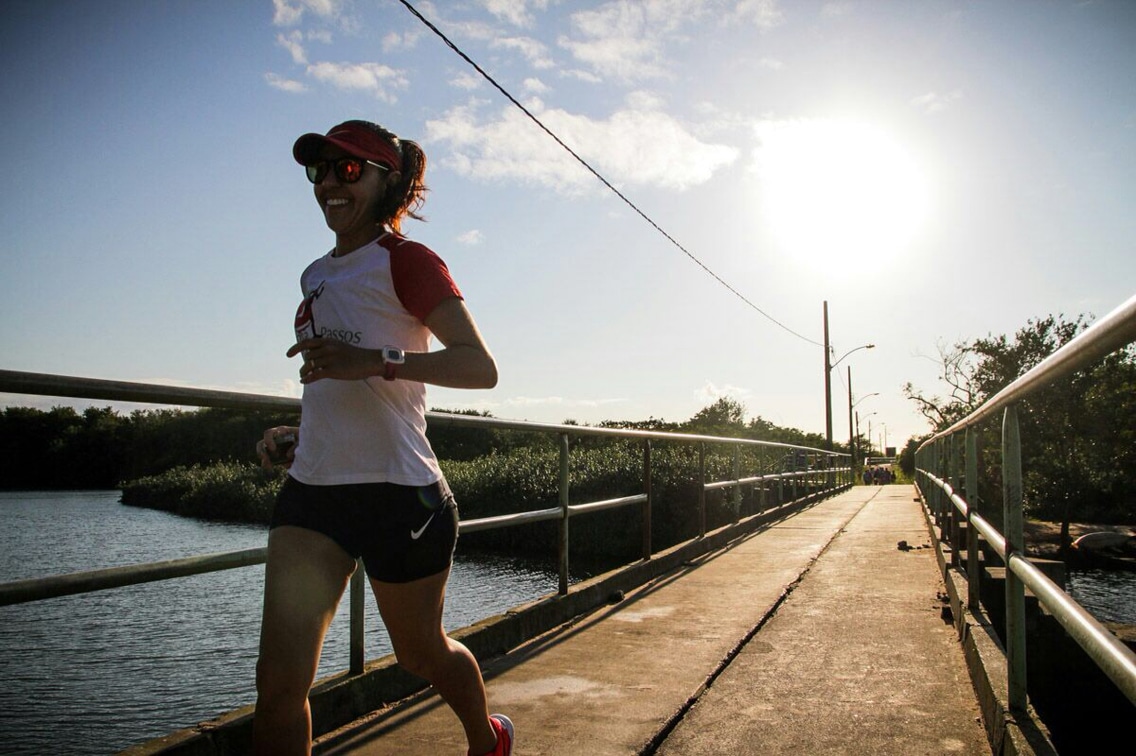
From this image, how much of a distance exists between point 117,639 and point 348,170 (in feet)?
23.0

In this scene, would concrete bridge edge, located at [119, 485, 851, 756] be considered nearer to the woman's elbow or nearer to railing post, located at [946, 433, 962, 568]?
the woman's elbow

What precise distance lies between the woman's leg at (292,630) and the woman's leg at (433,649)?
0.40ft

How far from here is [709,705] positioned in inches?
125

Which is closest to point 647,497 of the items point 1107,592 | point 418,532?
point 418,532

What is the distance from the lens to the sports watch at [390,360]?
178 cm

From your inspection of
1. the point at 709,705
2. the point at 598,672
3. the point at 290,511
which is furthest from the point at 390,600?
the point at 598,672

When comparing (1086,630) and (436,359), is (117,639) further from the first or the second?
(1086,630)

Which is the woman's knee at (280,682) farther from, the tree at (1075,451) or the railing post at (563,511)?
the tree at (1075,451)

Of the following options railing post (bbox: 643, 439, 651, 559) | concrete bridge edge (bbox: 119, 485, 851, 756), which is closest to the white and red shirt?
concrete bridge edge (bbox: 119, 485, 851, 756)

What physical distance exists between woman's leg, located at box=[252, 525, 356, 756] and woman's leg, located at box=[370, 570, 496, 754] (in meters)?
0.12

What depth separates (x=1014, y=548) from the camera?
265cm

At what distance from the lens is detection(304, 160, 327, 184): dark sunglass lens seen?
2.03m

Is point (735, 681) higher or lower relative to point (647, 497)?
lower

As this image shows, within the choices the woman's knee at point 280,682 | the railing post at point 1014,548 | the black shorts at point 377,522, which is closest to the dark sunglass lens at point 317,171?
the black shorts at point 377,522
